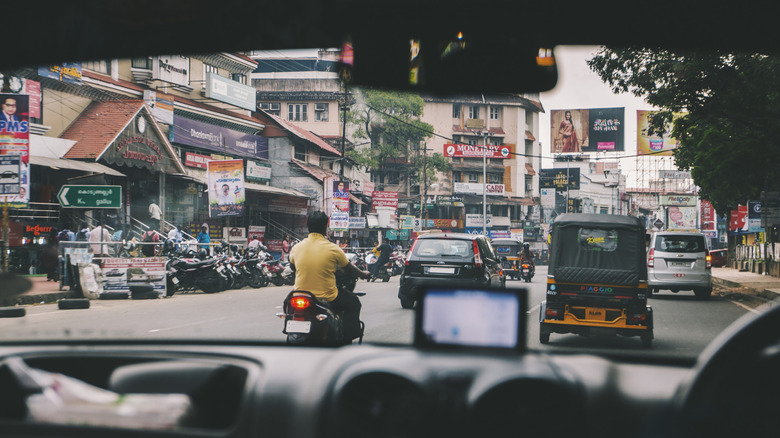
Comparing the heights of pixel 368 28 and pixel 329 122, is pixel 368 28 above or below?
below

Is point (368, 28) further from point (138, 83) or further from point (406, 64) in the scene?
point (138, 83)

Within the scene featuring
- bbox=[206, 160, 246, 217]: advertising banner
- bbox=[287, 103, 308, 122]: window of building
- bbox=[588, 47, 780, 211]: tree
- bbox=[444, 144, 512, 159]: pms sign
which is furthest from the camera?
bbox=[444, 144, 512, 159]: pms sign

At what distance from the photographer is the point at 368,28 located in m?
2.91

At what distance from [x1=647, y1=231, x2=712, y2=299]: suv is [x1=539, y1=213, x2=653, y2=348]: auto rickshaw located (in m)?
7.26

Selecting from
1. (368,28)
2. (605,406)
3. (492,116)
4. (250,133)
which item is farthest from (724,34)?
(492,116)

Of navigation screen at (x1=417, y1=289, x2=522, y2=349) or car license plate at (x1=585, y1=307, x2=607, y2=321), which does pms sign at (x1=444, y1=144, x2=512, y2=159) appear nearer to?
car license plate at (x1=585, y1=307, x2=607, y2=321)

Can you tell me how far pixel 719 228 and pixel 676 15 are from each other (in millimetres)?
77375

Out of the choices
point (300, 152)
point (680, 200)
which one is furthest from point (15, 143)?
point (680, 200)

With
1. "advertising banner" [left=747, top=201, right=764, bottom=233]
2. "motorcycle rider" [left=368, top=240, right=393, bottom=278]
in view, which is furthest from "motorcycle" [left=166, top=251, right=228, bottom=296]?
"advertising banner" [left=747, top=201, right=764, bottom=233]

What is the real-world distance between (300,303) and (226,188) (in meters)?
18.2

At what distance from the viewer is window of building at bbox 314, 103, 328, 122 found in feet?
161

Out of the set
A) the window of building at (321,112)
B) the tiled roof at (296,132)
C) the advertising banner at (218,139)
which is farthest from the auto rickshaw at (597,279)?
the window of building at (321,112)

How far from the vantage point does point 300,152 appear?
133 feet

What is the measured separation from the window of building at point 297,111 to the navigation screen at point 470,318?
47532mm
